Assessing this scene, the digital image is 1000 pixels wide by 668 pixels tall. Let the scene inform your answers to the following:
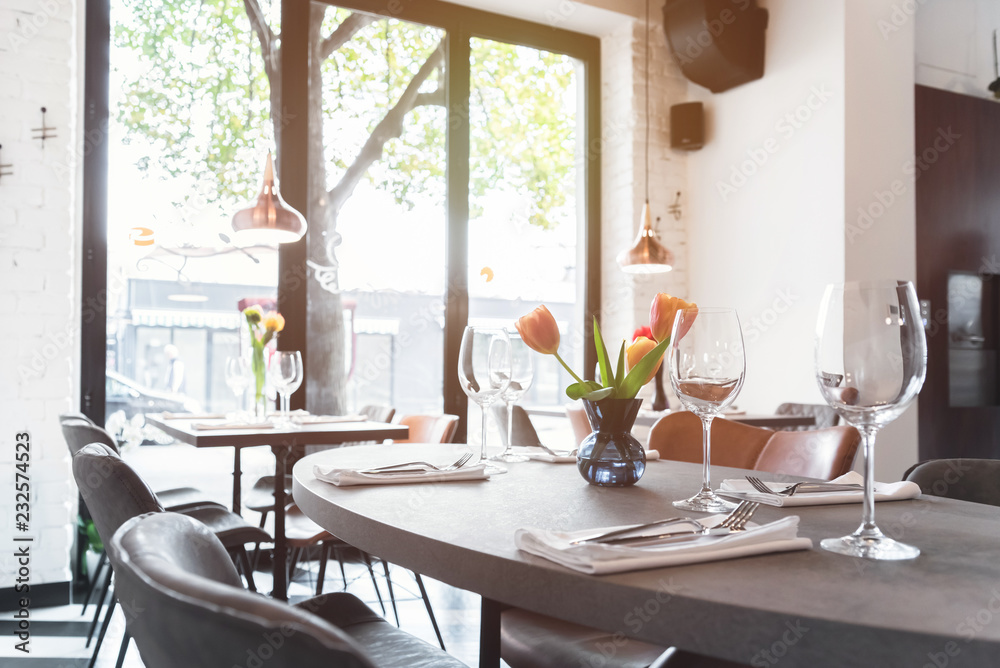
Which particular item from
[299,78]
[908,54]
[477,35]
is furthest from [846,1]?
[299,78]

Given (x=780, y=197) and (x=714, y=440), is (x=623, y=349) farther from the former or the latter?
(x=780, y=197)

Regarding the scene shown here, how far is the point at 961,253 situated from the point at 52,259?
4519mm

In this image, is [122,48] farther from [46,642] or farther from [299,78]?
[46,642]

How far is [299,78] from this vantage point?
3.98 m

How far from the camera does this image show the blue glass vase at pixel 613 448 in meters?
1.10

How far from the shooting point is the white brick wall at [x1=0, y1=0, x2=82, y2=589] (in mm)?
3107

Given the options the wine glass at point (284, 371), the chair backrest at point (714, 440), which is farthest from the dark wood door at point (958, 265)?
the wine glass at point (284, 371)

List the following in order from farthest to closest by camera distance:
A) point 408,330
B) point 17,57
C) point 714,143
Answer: point 714,143, point 408,330, point 17,57

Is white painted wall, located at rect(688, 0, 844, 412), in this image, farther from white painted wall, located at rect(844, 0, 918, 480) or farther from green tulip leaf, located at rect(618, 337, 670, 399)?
green tulip leaf, located at rect(618, 337, 670, 399)

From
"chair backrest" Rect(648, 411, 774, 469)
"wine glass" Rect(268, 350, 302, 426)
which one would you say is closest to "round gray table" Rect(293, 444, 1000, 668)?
"chair backrest" Rect(648, 411, 774, 469)

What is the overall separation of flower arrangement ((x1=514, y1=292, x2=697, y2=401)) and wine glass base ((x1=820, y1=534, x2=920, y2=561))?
36cm

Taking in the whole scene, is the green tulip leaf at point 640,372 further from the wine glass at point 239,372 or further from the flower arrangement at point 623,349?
the wine glass at point 239,372

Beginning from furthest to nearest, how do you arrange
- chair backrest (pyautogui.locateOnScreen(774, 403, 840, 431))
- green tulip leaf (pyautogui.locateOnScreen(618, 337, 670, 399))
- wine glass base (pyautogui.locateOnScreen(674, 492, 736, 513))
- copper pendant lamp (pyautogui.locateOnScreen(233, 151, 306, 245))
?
chair backrest (pyautogui.locateOnScreen(774, 403, 840, 431)) → copper pendant lamp (pyautogui.locateOnScreen(233, 151, 306, 245)) → green tulip leaf (pyautogui.locateOnScreen(618, 337, 670, 399)) → wine glass base (pyautogui.locateOnScreen(674, 492, 736, 513))

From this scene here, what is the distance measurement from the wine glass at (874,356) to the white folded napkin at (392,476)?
55cm
